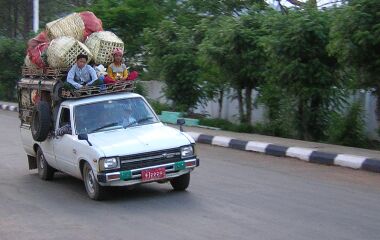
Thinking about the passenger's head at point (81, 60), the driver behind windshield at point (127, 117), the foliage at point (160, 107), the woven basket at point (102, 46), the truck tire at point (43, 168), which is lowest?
the foliage at point (160, 107)

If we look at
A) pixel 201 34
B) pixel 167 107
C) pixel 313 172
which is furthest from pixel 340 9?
pixel 167 107

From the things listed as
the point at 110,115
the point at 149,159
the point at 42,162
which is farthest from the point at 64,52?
the point at 149,159

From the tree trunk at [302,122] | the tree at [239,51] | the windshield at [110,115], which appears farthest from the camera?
the tree at [239,51]

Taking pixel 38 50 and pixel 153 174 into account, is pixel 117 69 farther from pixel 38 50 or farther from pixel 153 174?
pixel 153 174

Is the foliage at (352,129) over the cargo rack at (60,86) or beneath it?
beneath

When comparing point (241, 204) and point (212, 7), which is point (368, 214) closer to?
point (241, 204)

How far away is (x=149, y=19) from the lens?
2488 cm

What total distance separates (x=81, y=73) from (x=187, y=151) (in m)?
2.48

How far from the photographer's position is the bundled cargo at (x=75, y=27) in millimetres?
11523

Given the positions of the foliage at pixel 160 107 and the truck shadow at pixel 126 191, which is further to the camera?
the foliage at pixel 160 107

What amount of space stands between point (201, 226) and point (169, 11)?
66.1 feet

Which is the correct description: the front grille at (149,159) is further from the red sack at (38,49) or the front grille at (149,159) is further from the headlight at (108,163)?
the red sack at (38,49)

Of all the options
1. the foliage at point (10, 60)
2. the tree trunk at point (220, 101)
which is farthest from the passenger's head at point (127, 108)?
the foliage at point (10, 60)

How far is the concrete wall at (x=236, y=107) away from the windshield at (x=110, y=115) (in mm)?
7036
